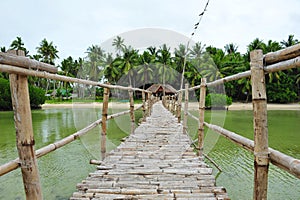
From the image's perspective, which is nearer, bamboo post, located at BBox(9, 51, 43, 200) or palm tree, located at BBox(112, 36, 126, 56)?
bamboo post, located at BBox(9, 51, 43, 200)

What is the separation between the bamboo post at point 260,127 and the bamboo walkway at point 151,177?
445 millimetres

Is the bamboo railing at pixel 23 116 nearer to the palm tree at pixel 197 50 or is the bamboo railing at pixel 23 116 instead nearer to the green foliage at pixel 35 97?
the green foliage at pixel 35 97

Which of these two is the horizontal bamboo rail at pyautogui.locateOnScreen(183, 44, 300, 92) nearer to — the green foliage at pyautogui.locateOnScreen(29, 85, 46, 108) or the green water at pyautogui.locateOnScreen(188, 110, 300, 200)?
the green water at pyautogui.locateOnScreen(188, 110, 300, 200)

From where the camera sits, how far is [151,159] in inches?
91.4

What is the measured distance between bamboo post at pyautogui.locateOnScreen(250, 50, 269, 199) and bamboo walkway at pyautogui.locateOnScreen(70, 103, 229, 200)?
44 cm

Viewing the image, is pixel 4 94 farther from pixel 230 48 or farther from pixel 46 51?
pixel 230 48

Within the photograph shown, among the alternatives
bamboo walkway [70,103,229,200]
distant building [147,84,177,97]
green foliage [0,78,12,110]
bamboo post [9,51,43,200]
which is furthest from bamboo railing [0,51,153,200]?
distant building [147,84,177,97]

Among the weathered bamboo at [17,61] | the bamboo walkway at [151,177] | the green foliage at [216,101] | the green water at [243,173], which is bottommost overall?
the green water at [243,173]

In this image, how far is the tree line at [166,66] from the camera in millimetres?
20766

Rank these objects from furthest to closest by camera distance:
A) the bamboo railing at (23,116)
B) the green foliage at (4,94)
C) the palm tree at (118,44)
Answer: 1. the palm tree at (118,44)
2. the green foliage at (4,94)
3. the bamboo railing at (23,116)

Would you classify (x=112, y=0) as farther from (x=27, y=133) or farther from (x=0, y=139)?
(x=27, y=133)

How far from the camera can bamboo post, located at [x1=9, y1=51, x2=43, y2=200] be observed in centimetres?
102

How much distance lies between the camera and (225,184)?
3.04 metres

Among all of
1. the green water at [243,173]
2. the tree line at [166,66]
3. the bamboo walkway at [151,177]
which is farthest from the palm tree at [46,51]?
the bamboo walkway at [151,177]
